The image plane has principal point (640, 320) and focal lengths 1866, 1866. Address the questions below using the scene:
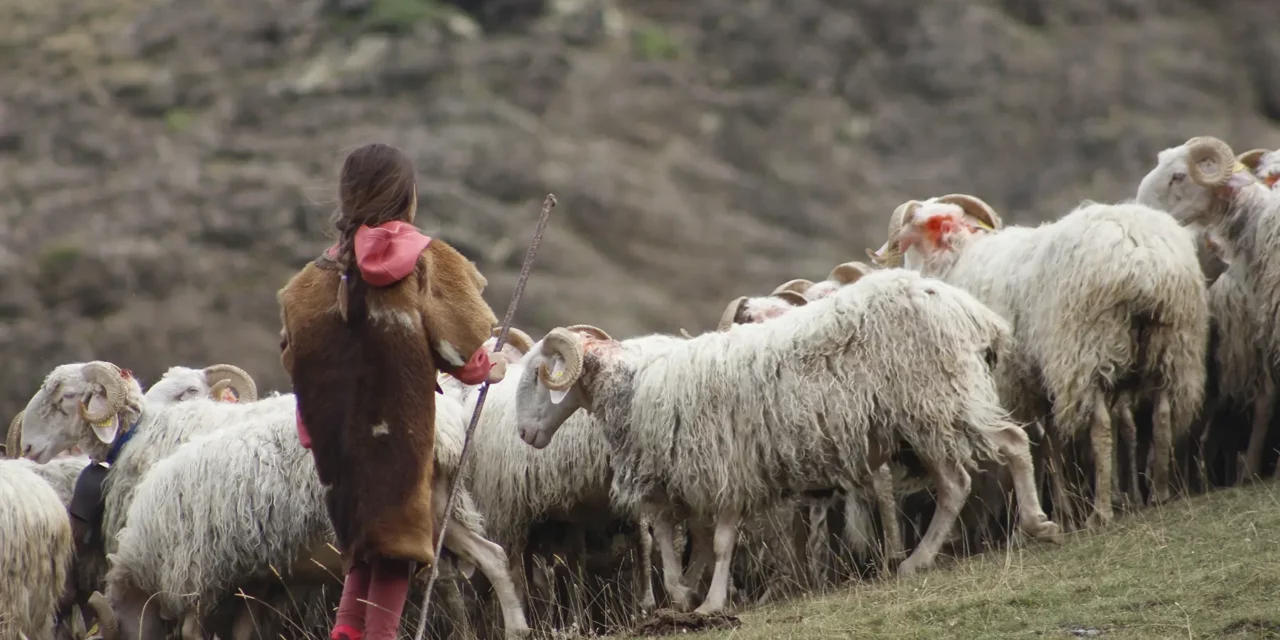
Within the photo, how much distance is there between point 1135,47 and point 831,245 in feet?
38.4

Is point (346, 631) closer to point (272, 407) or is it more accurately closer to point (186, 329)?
point (272, 407)

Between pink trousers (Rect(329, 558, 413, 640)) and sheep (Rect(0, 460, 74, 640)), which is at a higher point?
pink trousers (Rect(329, 558, 413, 640))

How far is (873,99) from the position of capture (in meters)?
45.0

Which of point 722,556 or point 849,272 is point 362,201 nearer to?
point 722,556

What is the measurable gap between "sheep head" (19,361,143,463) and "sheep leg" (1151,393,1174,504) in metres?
5.80

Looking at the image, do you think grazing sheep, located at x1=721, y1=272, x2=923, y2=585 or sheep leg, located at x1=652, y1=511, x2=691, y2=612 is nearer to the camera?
sheep leg, located at x1=652, y1=511, x2=691, y2=612

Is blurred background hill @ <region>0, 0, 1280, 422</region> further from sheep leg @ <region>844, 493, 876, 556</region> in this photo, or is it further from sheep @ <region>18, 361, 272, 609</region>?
sheep leg @ <region>844, 493, 876, 556</region>

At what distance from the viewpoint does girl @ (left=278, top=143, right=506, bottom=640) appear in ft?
22.0

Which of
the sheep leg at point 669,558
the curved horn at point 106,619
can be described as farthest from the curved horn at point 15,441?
the sheep leg at point 669,558

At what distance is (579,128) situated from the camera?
139 ft

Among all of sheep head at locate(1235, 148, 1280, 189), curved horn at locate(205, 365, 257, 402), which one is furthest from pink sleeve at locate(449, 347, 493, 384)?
sheep head at locate(1235, 148, 1280, 189)

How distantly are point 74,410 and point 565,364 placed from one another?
3289 millimetres

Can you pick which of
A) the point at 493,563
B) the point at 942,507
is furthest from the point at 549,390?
the point at 942,507

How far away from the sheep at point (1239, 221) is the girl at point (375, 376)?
208 inches
